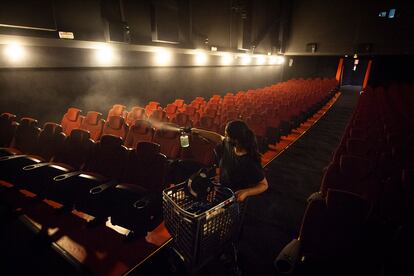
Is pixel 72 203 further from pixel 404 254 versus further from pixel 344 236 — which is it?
pixel 404 254

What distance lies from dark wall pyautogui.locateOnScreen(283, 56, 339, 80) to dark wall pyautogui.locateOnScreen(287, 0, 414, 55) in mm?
2245

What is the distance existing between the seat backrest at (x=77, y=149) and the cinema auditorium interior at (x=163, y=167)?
2cm

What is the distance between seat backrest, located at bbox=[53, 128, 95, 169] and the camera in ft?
9.98

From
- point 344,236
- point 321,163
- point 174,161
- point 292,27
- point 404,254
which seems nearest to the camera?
point 344,236

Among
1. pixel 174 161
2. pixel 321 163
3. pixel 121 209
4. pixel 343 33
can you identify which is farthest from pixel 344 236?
pixel 343 33

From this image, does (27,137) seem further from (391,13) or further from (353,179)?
(391,13)

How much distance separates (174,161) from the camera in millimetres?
2984

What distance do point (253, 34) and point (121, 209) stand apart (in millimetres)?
14255

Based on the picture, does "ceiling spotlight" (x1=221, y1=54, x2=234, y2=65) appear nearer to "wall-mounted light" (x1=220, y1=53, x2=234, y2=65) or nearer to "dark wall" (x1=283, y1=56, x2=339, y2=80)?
"wall-mounted light" (x1=220, y1=53, x2=234, y2=65)

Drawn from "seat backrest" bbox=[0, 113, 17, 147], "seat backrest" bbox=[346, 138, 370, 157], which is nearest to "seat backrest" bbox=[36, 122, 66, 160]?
"seat backrest" bbox=[0, 113, 17, 147]

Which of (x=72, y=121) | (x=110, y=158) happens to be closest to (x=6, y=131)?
(x=72, y=121)

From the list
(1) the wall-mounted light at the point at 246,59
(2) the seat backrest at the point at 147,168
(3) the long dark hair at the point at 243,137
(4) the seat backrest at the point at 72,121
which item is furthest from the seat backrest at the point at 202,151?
(1) the wall-mounted light at the point at 246,59

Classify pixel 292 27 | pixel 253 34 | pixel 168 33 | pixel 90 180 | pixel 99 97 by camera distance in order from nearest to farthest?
pixel 90 180
pixel 99 97
pixel 168 33
pixel 253 34
pixel 292 27

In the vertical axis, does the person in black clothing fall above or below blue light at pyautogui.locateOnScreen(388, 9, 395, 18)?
below
